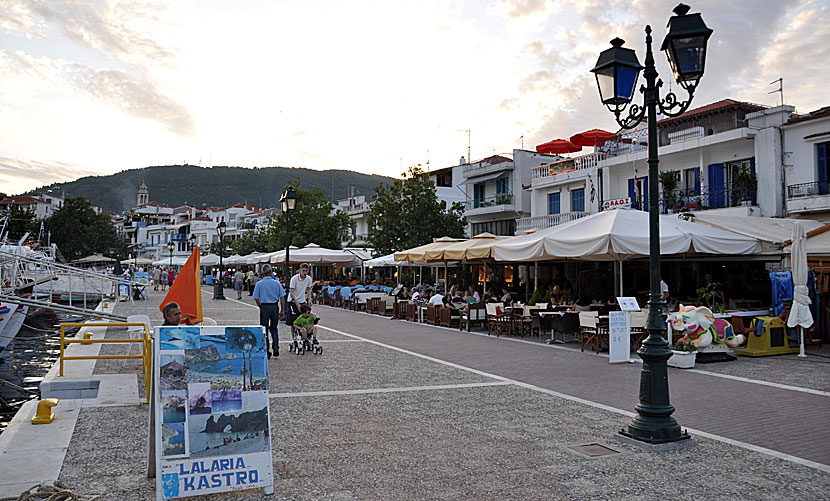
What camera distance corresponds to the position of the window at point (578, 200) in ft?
107

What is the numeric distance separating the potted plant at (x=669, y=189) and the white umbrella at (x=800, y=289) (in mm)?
14280

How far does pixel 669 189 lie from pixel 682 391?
63.9 feet

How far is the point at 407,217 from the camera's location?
1407 inches

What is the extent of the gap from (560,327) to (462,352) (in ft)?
8.42

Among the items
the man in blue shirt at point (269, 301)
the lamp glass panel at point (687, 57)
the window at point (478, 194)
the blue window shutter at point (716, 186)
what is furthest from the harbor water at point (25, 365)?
the window at point (478, 194)

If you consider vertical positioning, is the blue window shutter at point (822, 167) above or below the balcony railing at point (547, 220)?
above

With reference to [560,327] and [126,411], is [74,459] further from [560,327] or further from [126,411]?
[560,327]

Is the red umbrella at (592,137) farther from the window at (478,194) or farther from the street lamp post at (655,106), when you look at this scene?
the street lamp post at (655,106)

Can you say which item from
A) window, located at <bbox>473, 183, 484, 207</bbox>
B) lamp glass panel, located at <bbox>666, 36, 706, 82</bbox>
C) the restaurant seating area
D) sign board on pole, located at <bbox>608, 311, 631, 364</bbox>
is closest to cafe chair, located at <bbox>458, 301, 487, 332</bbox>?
the restaurant seating area

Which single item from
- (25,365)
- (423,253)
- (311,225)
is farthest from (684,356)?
(311,225)

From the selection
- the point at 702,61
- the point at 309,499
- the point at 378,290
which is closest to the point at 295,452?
the point at 309,499

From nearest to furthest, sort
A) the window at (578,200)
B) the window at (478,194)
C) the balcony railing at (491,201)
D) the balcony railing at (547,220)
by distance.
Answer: the balcony railing at (547,220), the window at (578,200), the balcony railing at (491,201), the window at (478,194)

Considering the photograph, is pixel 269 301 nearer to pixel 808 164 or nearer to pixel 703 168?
pixel 808 164

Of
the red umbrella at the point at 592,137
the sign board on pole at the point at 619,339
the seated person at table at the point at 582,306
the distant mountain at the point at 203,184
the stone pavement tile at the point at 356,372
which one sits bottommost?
the stone pavement tile at the point at 356,372
